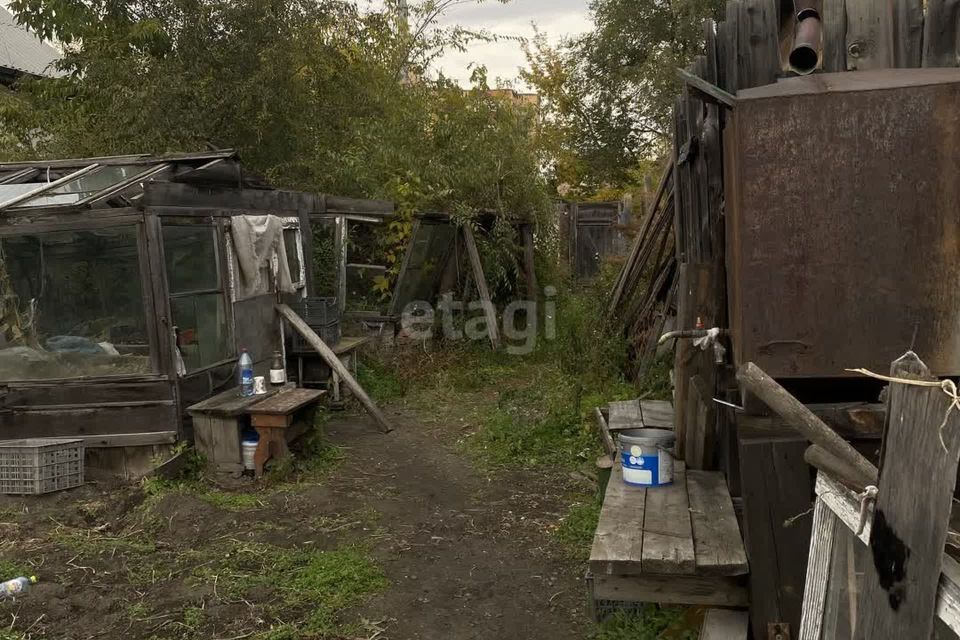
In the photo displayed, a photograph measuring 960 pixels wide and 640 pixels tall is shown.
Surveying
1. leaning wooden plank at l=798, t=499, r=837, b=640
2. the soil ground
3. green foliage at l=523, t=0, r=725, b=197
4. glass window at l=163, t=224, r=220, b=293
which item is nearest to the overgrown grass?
Result: the soil ground

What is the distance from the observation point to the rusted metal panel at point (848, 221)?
3.20 m

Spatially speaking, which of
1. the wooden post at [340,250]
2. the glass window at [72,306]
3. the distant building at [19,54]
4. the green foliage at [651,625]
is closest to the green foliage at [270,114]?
the wooden post at [340,250]

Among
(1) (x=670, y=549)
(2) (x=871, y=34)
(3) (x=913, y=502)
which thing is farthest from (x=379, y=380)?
(3) (x=913, y=502)

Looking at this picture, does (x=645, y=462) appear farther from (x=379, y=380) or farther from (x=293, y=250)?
(x=293, y=250)

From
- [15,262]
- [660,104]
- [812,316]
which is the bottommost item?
[812,316]

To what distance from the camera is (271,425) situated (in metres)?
6.76

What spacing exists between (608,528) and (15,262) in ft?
18.6

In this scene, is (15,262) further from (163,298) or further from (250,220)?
(250,220)

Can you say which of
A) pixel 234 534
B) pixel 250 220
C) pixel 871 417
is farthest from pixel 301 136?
pixel 871 417

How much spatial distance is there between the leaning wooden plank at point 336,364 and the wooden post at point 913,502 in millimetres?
6748

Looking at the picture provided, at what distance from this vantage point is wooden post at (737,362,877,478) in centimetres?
204

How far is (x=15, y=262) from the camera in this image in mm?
7039

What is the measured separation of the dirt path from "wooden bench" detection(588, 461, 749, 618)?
1.78 feet

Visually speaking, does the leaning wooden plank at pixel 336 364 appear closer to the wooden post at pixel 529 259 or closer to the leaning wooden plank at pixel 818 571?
the wooden post at pixel 529 259
